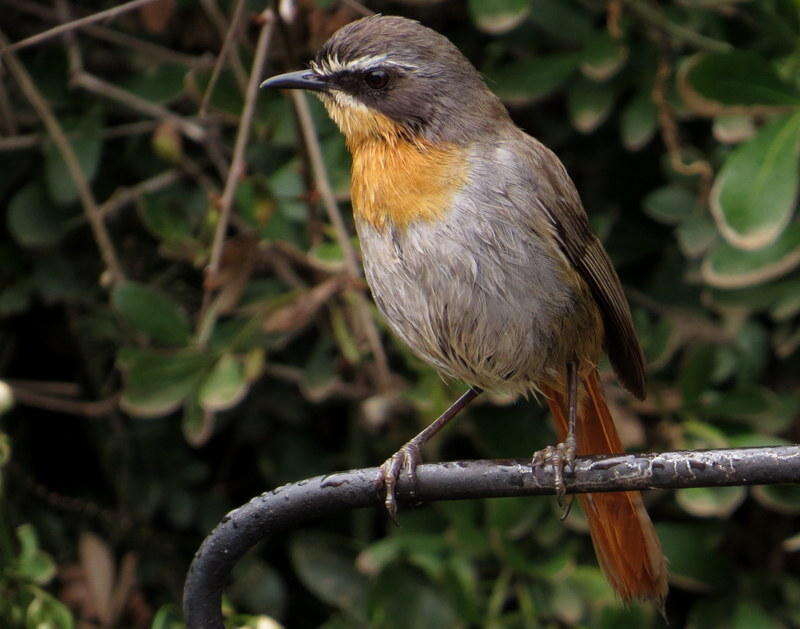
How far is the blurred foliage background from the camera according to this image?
3.84 m

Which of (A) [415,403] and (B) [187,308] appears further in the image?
(B) [187,308]

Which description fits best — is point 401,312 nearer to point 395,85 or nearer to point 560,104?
point 395,85

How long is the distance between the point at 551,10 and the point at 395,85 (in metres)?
0.92

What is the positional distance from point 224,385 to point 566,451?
115 cm

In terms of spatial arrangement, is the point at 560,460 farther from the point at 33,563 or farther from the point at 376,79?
the point at 33,563

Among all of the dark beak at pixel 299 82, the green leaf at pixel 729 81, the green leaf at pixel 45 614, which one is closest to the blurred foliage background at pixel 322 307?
the green leaf at pixel 729 81

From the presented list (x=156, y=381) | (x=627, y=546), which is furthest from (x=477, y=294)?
(x=156, y=381)

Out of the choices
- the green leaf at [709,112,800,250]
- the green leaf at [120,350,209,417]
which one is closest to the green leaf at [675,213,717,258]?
the green leaf at [709,112,800,250]

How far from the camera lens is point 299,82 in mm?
3359

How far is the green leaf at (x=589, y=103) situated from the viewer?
161 inches

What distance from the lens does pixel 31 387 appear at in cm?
453

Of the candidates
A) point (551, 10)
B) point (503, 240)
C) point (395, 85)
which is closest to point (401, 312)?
point (503, 240)

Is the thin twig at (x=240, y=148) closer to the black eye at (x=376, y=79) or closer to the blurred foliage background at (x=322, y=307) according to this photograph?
the blurred foliage background at (x=322, y=307)

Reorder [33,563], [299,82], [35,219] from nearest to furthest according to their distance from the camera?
[33,563]
[299,82]
[35,219]
